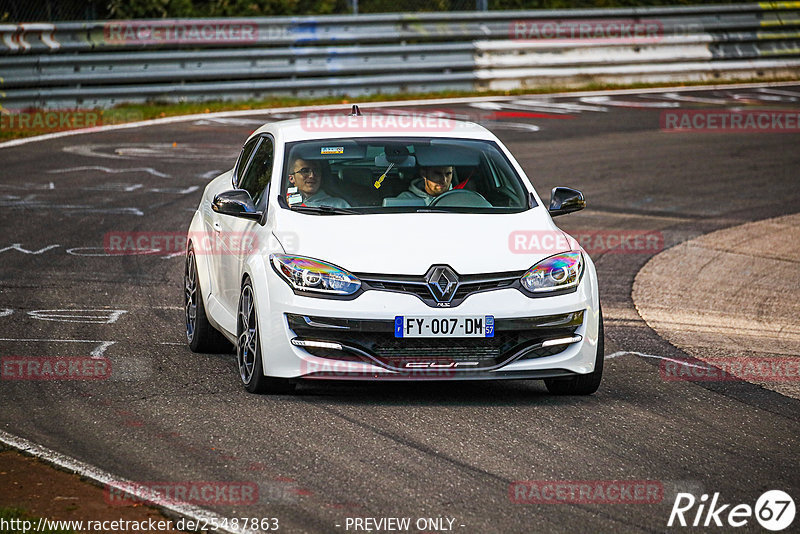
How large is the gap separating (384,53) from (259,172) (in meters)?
16.2

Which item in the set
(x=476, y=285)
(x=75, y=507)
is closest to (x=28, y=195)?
(x=476, y=285)

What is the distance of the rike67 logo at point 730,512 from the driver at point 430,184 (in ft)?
10.1

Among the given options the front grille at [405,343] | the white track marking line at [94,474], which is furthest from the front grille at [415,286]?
the white track marking line at [94,474]

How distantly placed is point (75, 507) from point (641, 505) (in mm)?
2416

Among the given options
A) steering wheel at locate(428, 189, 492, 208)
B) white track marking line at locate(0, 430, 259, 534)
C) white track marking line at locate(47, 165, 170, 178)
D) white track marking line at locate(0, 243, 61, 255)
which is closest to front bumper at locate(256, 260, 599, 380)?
steering wheel at locate(428, 189, 492, 208)

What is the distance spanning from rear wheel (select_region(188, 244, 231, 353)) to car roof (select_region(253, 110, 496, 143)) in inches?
47.7

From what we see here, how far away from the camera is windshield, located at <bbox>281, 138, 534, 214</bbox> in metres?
7.95

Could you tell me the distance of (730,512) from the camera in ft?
17.7

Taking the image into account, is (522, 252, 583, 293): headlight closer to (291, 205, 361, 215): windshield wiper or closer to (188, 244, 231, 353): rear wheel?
(291, 205, 361, 215): windshield wiper

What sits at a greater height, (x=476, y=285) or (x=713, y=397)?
(x=476, y=285)

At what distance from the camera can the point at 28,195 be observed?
50.5ft

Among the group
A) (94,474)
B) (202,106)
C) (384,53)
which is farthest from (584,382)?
(384,53)

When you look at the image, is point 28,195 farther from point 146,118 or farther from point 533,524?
point 533,524

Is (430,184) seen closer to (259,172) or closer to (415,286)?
(259,172)
